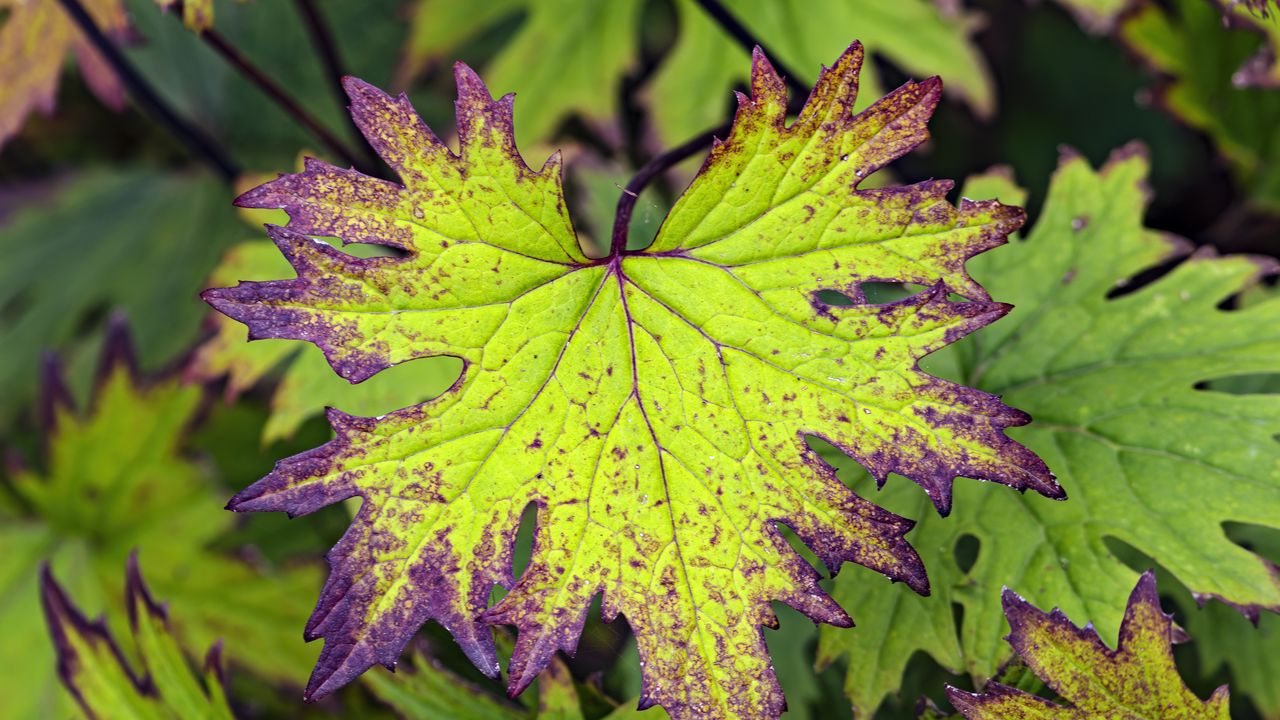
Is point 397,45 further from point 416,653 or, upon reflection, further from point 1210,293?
point 1210,293

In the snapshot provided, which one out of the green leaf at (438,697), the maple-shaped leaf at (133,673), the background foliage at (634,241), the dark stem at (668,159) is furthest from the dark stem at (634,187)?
the maple-shaped leaf at (133,673)

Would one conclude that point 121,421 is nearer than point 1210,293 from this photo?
No

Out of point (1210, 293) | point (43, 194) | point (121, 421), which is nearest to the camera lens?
point (1210, 293)

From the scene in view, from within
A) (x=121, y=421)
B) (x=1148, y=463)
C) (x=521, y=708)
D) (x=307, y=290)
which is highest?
(x=307, y=290)

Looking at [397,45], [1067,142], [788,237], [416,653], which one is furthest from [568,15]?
[1067,142]

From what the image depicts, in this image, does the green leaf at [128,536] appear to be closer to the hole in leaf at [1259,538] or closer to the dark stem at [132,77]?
the dark stem at [132,77]

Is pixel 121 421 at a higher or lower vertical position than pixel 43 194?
lower

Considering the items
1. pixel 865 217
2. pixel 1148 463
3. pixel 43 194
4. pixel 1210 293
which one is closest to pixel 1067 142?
pixel 1210 293

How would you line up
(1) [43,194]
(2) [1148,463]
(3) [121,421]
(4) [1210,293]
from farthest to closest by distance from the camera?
1. (1) [43,194]
2. (3) [121,421]
3. (4) [1210,293]
4. (2) [1148,463]

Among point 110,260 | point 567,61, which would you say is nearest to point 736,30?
point 567,61
